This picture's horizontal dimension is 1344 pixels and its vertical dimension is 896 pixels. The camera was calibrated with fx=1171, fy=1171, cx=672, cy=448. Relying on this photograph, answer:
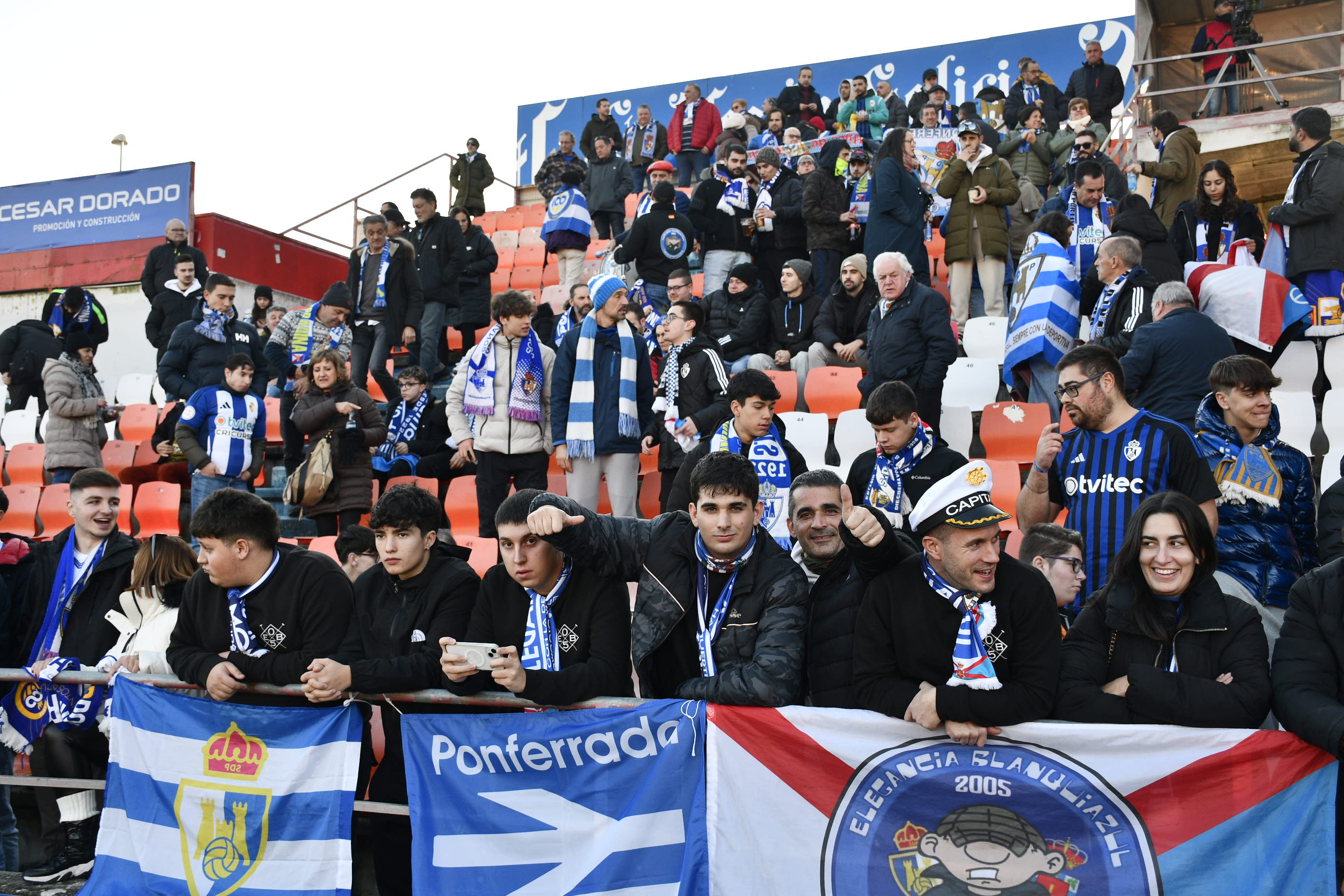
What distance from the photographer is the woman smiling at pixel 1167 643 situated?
3.27 meters

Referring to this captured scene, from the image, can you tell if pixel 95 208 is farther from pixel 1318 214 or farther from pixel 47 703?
pixel 1318 214

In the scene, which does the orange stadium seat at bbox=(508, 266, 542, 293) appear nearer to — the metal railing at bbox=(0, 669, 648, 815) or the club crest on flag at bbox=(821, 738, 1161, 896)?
the metal railing at bbox=(0, 669, 648, 815)

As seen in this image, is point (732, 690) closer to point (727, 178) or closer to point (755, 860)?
point (755, 860)

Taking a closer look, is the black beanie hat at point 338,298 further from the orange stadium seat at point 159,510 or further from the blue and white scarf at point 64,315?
the blue and white scarf at point 64,315

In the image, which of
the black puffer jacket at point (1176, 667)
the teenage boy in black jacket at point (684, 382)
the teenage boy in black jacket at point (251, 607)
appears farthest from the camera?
the teenage boy in black jacket at point (684, 382)

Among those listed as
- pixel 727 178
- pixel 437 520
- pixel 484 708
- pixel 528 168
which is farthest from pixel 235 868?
pixel 528 168

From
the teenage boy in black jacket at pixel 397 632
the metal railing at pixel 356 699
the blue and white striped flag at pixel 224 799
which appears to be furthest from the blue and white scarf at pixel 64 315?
the teenage boy in black jacket at pixel 397 632

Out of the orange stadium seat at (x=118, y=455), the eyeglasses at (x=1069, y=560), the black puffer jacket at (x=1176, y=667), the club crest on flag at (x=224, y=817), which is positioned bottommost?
the club crest on flag at (x=224, y=817)

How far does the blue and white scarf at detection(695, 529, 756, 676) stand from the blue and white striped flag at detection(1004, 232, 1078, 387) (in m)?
4.27

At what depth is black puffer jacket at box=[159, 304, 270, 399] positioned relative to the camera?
32.9ft

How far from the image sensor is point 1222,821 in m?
3.23

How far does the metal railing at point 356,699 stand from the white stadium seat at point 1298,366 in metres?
5.82

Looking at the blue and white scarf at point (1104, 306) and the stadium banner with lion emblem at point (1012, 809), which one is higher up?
the blue and white scarf at point (1104, 306)

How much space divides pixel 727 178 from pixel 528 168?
535 inches
